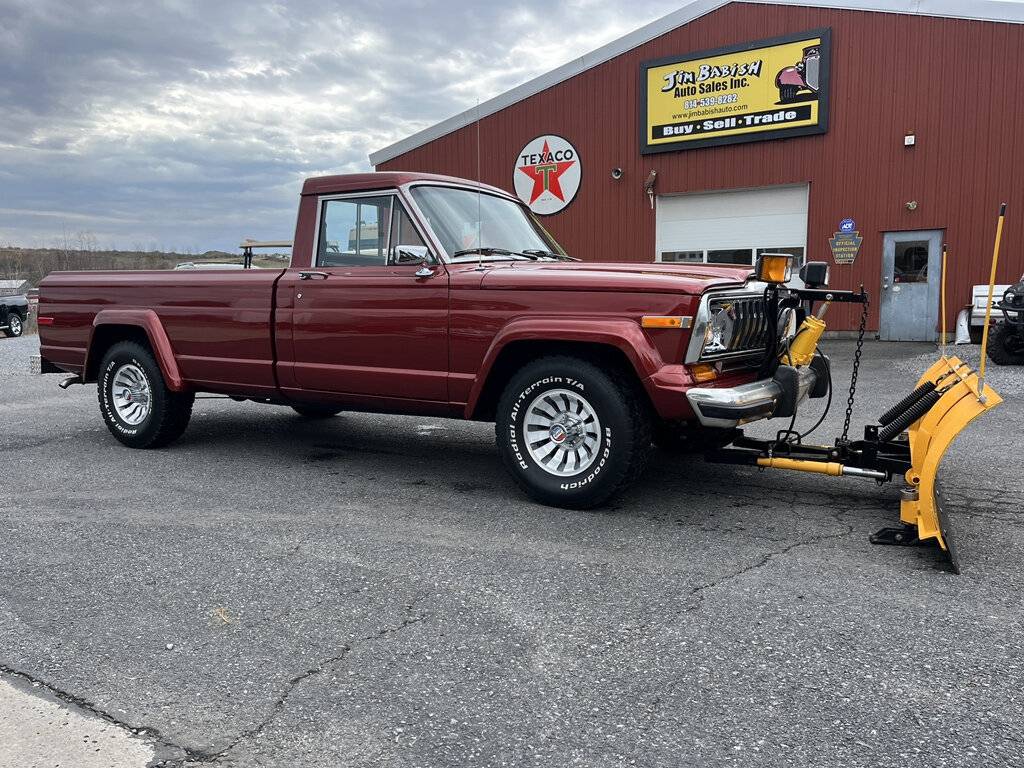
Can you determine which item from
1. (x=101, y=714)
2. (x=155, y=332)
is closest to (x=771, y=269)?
(x=101, y=714)

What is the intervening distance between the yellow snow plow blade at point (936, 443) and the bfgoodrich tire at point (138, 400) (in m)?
5.17

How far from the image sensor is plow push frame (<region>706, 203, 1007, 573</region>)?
3771 millimetres

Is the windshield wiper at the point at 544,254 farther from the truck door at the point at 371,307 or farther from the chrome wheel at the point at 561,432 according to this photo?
the chrome wheel at the point at 561,432

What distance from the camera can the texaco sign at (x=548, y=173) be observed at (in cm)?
1808

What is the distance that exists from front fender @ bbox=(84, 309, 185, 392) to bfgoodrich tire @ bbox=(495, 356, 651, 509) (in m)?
2.89

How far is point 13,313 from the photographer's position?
75.8 ft

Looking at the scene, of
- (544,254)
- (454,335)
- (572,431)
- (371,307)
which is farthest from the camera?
(544,254)

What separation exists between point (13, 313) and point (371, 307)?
879 inches

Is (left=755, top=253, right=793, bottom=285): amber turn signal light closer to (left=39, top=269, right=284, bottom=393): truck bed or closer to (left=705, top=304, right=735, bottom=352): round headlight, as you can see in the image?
(left=705, top=304, right=735, bottom=352): round headlight

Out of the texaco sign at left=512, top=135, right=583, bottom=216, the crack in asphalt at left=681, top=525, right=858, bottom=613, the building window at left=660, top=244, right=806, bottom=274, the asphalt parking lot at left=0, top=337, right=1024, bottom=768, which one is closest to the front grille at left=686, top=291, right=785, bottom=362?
the asphalt parking lot at left=0, top=337, right=1024, bottom=768

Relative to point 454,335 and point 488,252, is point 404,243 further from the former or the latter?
point 454,335

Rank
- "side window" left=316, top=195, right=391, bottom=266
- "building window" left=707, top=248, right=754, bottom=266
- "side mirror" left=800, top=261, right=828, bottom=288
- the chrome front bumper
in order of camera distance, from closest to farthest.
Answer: the chrome front bumper < "side mirror" left=800, top=261, right=828, bottom=288 < "side window" left=316, top=195, right=391, bottom=266 < "building window" left=707, top=248, right=754, bottom=266

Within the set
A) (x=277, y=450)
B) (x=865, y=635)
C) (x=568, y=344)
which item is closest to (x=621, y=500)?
(x=568, y=344)

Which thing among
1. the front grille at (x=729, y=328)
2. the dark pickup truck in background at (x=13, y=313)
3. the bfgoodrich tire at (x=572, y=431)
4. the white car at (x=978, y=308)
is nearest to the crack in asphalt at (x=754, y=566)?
the bfgoodrich tire at (x=572, y=431)
